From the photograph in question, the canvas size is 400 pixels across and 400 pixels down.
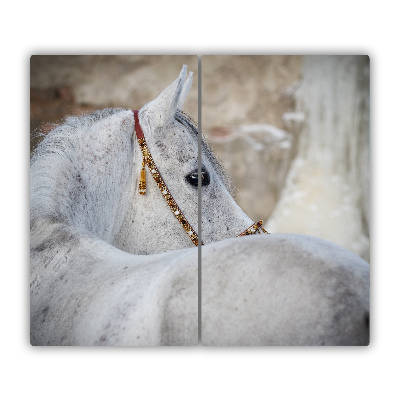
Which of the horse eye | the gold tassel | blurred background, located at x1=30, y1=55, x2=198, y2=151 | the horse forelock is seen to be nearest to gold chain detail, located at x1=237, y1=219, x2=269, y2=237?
the horse forelock

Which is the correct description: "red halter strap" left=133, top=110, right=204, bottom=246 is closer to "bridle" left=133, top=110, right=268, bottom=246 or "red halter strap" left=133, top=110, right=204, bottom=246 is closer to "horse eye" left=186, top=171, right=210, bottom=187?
"bridle" left=133, top=110, right=268, bottom=246

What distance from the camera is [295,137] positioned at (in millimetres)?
2156

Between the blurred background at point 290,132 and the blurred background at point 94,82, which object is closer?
the blurred background at point 290,132

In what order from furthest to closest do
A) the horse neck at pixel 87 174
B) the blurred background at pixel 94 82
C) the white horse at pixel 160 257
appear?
the blurred background at pixel 94 82 < the horse neck at pixel 87 174 < the white horse at pixel 160 257

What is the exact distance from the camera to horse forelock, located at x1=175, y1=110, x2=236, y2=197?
2127 millimetres

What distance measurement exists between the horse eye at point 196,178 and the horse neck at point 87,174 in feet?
0.85

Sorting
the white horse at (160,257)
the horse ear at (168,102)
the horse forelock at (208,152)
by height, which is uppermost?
the horse ear at (168,102)

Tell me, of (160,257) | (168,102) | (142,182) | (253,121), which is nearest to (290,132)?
(253,121)

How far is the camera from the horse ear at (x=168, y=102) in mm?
2127

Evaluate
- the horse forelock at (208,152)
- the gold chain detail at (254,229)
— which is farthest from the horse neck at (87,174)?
the gold chain detail at (254,229)

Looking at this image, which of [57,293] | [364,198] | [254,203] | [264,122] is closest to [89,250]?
[57,293]

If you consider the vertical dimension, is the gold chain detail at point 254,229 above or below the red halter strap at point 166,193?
below

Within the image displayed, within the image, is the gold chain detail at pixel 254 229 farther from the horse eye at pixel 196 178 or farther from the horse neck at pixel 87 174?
the horse neck at pixel 87 174

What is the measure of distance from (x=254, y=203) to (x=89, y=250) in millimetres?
679
